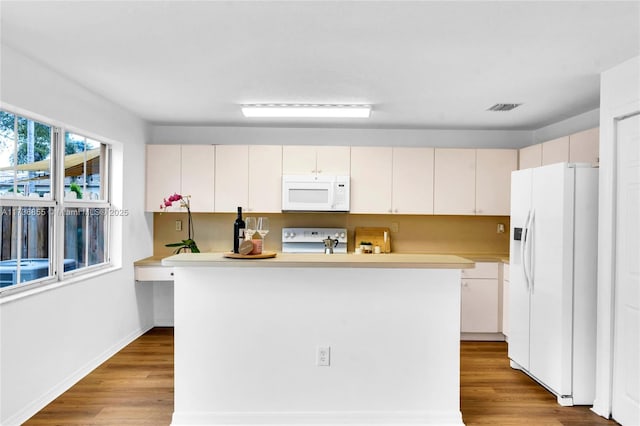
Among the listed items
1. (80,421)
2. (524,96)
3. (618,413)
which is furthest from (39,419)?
(524,96)

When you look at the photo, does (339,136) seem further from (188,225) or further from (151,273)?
(151,273)

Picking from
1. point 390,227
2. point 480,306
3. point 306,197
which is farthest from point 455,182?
point 306,197

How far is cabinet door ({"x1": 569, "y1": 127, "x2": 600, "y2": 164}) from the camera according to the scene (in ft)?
11.7

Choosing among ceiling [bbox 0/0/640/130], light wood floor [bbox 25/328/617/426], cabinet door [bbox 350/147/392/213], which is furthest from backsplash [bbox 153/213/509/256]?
ceiling [bbox 0/0/640/130]

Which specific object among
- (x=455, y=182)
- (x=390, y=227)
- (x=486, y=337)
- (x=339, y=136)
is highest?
(x=339, y=136)

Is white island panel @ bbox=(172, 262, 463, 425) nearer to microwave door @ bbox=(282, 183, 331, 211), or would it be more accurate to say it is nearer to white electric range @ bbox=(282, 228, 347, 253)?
microwave door @ bbox=(282, 183, 331, 211)

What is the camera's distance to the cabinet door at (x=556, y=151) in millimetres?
3976

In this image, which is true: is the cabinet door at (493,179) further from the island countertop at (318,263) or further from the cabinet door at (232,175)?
the cabinet door at (232,175)

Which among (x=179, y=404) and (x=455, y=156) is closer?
(x=179, y=404)

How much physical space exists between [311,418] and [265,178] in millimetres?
2711

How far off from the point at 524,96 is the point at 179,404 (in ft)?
11.1

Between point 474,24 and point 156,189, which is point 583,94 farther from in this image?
point 156,189

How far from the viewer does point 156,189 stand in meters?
4.85

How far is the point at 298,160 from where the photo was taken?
4820 millimetres
